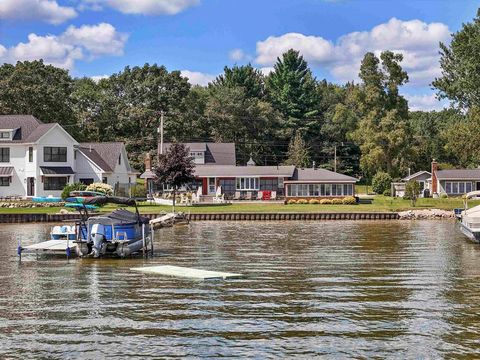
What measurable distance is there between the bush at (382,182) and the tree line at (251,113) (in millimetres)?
5473

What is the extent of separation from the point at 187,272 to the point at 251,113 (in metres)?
80.6

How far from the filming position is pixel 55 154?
247 ft

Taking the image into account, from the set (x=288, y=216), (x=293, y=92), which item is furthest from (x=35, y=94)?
(x=288, y=216)

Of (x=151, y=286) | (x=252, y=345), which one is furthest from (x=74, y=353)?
(x=151, y=286)

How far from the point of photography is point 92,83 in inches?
4786

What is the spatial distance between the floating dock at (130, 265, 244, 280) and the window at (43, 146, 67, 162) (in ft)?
160

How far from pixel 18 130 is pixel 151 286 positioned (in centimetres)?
5676

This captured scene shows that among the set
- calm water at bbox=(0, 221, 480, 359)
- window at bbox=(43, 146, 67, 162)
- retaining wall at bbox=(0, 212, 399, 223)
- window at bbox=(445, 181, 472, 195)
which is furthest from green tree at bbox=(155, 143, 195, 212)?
window at bbox=(445, 181, 472, 195)

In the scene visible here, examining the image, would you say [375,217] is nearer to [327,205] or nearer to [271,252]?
[327,205]

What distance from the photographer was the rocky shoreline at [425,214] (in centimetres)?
5947

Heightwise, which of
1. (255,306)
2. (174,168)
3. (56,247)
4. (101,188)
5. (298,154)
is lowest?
(255,306)

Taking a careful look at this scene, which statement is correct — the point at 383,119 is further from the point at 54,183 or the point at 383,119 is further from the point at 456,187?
the point at 54,183

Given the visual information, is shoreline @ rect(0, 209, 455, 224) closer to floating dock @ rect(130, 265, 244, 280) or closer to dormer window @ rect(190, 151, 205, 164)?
floating dock @ rect(130, 265, 244, 280)

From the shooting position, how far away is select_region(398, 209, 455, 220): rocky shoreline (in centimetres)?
5947
